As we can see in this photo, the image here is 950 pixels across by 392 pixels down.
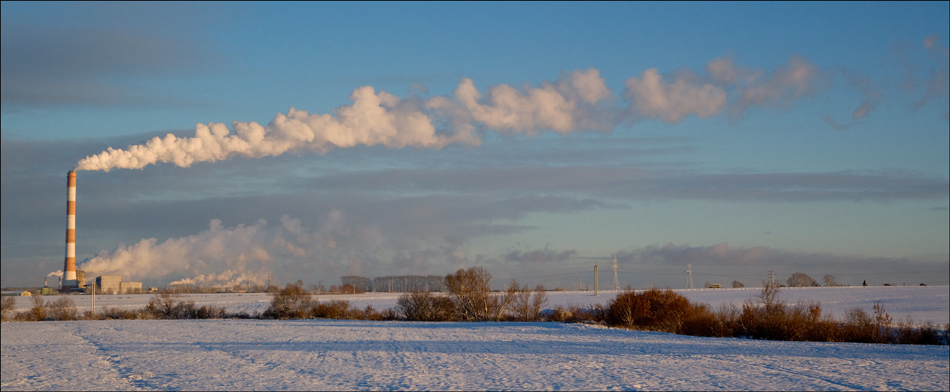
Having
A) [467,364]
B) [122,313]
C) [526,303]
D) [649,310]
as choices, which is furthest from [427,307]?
[467,364]

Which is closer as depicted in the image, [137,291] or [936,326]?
[936,326]

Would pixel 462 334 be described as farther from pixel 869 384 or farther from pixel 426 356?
pixel 869 384

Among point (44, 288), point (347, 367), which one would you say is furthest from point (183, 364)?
point (44, 288)

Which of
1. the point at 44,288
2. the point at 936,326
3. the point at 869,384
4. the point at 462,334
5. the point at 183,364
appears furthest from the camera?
the point at 44,288

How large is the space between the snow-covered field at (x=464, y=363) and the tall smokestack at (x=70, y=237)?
4686 cm

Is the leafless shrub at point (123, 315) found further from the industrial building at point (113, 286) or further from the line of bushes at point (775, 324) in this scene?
the industrial building at point (113, 286)

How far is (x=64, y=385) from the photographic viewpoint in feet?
43.5

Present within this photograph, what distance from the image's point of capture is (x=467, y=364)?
16047 millimetres

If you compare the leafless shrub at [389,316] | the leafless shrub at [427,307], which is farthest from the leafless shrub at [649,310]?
the leafless shrub at [389,316]

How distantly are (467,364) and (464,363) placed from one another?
22cm

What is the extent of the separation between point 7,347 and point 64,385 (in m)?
11.7

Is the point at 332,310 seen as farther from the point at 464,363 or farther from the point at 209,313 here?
the point at 464,363

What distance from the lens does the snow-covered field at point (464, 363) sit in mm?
13055

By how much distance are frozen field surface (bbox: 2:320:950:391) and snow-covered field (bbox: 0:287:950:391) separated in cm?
3
